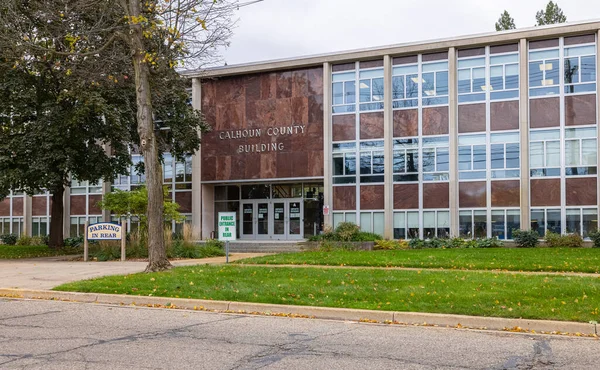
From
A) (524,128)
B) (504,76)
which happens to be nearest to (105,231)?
(524,128)

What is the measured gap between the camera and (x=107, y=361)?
6973mm

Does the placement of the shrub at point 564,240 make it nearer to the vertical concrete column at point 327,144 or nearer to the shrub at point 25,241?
the vertical concrete column at point 327,144

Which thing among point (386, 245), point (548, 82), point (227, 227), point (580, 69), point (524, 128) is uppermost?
point (580, 69)

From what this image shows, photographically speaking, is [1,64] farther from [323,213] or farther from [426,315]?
[426,315]

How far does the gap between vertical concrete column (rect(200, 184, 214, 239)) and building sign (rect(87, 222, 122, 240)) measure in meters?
10.6

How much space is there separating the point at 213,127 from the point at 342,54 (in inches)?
312

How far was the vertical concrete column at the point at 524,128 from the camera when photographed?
27.0m

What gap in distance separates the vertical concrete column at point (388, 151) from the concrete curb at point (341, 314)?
18.4 metres

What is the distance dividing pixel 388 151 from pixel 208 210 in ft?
34.8

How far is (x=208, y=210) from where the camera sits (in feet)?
111

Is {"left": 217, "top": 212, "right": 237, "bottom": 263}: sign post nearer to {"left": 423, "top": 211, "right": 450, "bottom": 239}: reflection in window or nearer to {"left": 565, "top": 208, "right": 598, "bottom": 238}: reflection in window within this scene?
{"left": 423, "top": 211, "right": 450, "bottom": 239}: reflection in window

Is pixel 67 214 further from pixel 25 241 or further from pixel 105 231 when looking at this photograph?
pixel 105 231

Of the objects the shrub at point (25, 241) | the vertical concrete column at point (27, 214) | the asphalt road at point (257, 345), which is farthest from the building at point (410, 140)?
the asphalt road at point (257, 345)

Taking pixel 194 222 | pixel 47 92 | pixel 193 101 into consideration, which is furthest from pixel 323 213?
pixel 47 92
